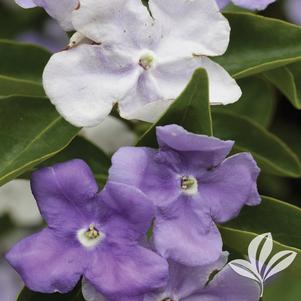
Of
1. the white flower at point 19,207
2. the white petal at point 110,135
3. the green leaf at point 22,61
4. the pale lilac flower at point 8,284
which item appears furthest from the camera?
the pale lilac flower at point 8,284

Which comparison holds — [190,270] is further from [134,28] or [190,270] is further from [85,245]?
[134,28]

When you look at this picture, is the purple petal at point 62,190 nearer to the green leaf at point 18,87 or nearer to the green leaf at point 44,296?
the green leaf at point 44,296

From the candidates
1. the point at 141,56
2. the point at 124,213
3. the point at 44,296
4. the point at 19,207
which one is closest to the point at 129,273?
the point at 124,213

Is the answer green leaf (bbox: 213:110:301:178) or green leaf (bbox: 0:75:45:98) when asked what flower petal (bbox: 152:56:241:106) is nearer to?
green leaf (bbox: 0:75:45:98)

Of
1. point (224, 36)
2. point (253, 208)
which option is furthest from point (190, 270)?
point (224, 36)

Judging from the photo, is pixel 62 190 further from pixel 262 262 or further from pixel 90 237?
pixel 262 262

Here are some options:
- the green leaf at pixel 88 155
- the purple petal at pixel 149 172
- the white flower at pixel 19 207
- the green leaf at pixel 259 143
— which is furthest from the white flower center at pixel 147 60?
the white flower at pixel 19 207
